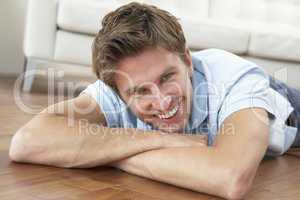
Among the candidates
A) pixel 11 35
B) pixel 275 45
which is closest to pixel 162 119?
pixel 275 45

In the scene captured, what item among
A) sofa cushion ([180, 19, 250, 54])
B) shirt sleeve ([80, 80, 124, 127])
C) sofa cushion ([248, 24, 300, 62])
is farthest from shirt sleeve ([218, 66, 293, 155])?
sofa cushion ([248, 24, 300, 62])

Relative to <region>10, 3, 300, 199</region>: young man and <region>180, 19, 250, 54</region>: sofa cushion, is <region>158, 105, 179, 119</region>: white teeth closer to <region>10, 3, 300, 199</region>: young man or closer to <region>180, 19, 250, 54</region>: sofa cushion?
<region>10, 3, 300, 199</region>: young man

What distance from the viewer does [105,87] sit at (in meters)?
1.23

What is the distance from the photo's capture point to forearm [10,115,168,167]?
103 cm

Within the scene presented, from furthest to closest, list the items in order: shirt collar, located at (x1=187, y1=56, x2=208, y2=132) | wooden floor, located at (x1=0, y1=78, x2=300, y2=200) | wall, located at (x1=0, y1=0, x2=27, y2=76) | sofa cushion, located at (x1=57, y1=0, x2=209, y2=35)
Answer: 1. wall, located at (x1=0, y1=0, x2=27, y2=76)
2. sofa cushion, located at (x1=57, y1=0, x2=209, y2=35)
3. shirt collar, located at (x1=187, y1=56, x2=208, y2=132)
4. wooden floor, located at (x1=0, y1=78, x2=300, y2=200)

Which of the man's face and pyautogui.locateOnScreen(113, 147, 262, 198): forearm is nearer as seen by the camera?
pyautogui.locateOnScreen(113, 147, 262, 198): forearm

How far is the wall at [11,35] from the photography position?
142 inches

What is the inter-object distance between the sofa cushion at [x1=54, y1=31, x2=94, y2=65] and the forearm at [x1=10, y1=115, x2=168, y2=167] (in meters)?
1.43

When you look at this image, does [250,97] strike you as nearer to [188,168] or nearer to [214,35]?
[188,168]

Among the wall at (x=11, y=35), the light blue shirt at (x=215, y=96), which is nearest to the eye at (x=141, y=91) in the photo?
the light blue shirt at (x=215, y=96)

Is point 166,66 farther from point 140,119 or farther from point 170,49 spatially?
point 140,119

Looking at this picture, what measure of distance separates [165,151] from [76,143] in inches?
7.7

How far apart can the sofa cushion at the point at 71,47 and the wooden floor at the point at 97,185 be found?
126 cm

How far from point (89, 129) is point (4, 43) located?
9.18 ft
